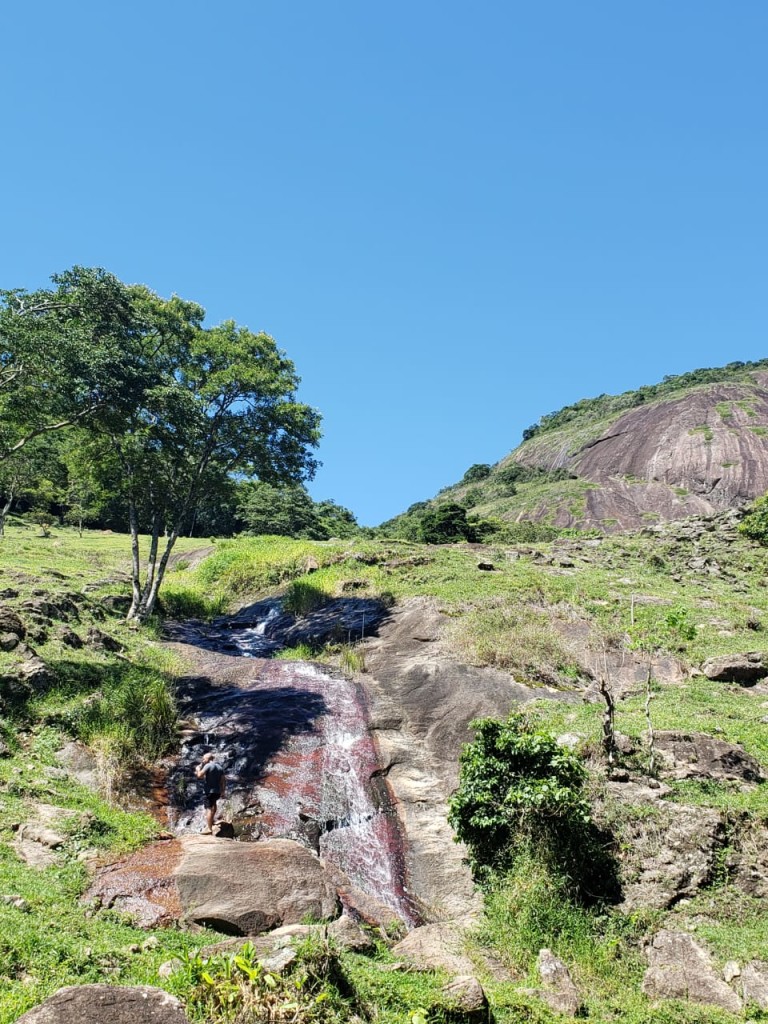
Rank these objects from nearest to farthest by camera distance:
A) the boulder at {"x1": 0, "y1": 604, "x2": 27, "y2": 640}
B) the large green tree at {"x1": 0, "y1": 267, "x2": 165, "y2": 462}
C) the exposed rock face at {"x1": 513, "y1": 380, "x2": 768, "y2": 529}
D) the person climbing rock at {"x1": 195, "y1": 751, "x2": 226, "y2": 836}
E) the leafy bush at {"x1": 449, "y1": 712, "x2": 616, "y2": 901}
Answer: the leafy bush at {"x1": 449, "y1": 712, "x2": 616, "y2": 901}
the person climbing rock at {"x1": 195, "y1": 751, "x2": 226, "y2": 836}
the large green tree at {"x1": 0, "y1": 267, "x2": 165, "y2": 462}
the boulder at {"x1": 0, "y1": 604, "x2": 27, "y2": 640}
the exposed rock face at {"x1": 513, "y1": 380, "x2": 768, "y2": 529}

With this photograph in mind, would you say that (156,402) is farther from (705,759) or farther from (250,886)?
(705,759)

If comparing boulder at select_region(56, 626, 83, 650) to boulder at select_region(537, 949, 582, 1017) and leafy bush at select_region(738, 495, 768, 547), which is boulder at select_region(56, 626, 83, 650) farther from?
leafy bush at select_region(738, 495, 768, 547)

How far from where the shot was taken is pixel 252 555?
110 ft

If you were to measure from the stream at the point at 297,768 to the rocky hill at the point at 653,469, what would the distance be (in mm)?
44081

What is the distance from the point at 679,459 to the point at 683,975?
63.3 m

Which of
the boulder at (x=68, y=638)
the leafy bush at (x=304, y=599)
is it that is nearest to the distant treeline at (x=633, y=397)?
the leafy bush at (x=304, y=599)

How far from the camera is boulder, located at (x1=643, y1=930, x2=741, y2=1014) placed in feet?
22.7

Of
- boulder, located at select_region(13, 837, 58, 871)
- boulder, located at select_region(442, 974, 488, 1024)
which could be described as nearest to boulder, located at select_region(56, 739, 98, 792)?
boulder, located at select_region(13, 837, 58, 871)

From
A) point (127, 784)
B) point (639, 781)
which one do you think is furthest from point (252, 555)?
point (639, 781)

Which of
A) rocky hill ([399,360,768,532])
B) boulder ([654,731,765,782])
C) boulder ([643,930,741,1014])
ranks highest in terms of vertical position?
rocky hill ([399,360,768,532])

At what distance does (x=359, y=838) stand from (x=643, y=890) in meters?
5.01

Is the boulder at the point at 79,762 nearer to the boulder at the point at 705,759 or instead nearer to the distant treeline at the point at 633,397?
the boulder at the point at 705,759

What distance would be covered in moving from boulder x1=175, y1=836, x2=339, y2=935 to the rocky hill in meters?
51.0

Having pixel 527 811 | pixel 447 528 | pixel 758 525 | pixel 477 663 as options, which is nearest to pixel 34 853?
pixel 527 811
